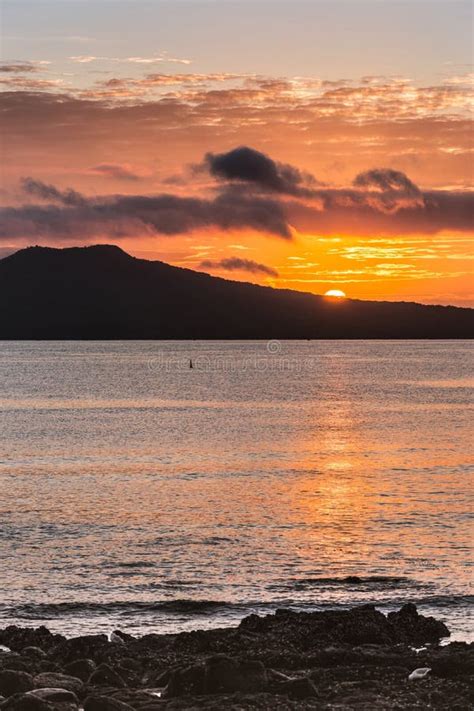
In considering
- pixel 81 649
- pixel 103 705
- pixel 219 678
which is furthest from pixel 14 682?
pixel 219 678

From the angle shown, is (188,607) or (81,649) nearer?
(81,649)

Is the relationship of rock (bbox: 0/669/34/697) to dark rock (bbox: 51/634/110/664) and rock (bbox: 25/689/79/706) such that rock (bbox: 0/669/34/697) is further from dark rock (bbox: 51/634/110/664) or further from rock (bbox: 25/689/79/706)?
dark rock (bbox: 51/634/110/664)

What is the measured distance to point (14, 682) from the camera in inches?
653

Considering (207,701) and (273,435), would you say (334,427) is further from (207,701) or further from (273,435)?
(207,701)

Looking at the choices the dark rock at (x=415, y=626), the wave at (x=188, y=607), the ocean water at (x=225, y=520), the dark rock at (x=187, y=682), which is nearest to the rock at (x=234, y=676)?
the dark rock at (x=187, y=682)

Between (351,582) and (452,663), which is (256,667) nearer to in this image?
(452,663)

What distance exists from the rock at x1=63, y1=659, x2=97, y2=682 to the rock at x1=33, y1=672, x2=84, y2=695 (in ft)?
1.73

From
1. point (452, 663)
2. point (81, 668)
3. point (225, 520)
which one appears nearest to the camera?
point (452, 663)

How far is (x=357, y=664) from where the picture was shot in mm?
18625

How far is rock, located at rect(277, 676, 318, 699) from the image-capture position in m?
16.1

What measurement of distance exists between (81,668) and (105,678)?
0.82m

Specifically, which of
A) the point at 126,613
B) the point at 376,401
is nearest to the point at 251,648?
the point at 126,613

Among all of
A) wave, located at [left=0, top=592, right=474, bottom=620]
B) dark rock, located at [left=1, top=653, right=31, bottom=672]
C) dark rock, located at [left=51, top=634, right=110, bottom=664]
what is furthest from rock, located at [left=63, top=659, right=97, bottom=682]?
wave, located at [left=0, top=592, right=474, bottom=620]

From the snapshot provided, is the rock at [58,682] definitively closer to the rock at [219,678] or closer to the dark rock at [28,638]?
the rock at [219,678]
